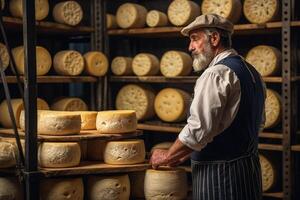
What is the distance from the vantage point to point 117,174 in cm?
297

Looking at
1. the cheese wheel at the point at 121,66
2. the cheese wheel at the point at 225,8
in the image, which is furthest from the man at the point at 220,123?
the cheese wheel at the point at 121,66

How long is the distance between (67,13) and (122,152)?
5.72 feet

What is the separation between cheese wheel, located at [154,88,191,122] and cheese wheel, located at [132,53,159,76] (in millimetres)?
221

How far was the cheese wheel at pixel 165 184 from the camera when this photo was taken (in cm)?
293

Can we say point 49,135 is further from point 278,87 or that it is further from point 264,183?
point 278,87

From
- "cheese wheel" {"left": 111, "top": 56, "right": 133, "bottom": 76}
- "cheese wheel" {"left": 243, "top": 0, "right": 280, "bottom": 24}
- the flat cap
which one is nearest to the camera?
the flat cap

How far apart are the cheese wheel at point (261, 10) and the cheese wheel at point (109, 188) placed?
174 cm

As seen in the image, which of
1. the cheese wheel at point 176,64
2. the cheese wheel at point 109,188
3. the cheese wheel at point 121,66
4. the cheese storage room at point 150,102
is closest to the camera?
the cheese storage room at point 150,102

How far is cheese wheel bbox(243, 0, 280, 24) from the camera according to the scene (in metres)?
3.82

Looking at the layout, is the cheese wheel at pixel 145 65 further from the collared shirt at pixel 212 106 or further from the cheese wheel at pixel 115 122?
the collared shirt at pixel 212 106

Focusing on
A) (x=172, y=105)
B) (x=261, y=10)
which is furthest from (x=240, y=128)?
(x=172, y=105)

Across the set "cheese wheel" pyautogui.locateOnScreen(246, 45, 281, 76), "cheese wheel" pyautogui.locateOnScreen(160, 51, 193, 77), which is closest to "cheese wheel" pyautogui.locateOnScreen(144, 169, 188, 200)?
"cheese wheel" pyautogui.locateOnScreen(246, 45, 281, 76)

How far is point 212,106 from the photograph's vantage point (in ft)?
8.05

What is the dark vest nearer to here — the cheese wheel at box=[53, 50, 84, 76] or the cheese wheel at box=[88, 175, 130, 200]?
the cheese wheel at box=[88, 175, 130, 200]
